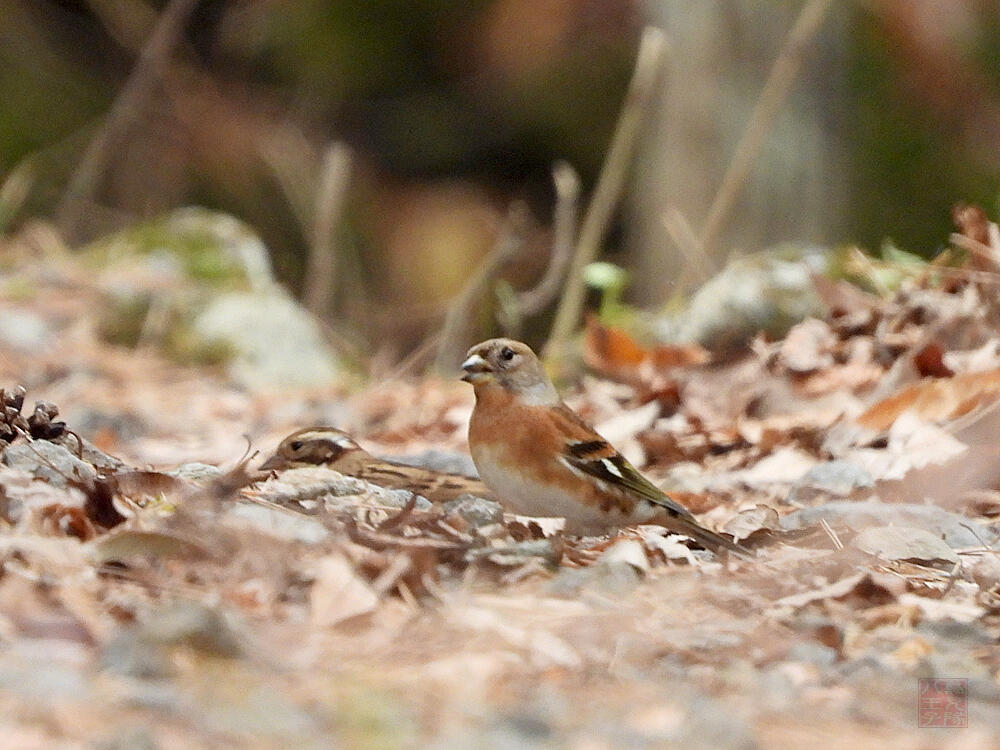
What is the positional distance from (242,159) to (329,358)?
6233 mm

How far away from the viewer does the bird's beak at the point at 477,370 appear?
4.46 meters

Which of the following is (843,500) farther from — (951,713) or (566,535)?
(951,713)

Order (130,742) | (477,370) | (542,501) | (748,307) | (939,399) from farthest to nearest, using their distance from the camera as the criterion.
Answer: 1. (748,307)
2. (939,399)
3. (477,370)
4. (542,501)
5. (130,742)

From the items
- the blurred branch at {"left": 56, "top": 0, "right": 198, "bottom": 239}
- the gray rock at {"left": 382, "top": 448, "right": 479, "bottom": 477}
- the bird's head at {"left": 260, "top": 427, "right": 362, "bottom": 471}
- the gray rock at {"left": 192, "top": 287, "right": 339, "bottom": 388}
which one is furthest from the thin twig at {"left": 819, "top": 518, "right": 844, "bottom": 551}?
the blurred branch at {"left": 56, "top": 0, "right": 198, "bottom": 239}

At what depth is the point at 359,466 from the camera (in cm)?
470

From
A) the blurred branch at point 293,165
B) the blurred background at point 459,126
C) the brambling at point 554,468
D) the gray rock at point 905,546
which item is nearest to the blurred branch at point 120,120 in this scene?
the blurred background at point 459,126

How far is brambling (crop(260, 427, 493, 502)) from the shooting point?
14.7ft

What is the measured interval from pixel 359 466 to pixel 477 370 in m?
0.51

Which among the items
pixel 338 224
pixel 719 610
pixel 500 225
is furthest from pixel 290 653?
pixel 500 225

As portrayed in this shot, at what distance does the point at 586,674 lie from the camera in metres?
2.54

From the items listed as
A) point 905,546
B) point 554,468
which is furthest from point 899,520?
point 554,468

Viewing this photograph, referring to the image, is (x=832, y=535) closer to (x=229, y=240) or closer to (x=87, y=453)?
(x=87, y=453)

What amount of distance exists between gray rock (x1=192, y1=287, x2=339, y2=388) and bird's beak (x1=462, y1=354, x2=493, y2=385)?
3.69 meters

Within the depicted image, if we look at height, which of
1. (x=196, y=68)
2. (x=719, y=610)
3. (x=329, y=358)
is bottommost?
(x=329, y=358)
